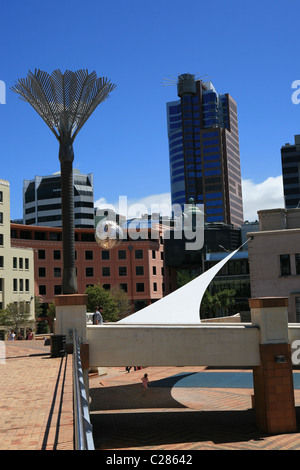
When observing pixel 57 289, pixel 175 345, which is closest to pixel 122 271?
pixel 57 289

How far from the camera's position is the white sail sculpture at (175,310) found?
26734 mm

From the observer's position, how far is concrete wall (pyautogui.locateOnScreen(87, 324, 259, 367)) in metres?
21.0

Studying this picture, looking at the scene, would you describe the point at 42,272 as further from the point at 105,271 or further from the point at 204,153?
the point at 204,153

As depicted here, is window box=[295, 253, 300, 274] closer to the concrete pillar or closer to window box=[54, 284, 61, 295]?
the concrete pillar

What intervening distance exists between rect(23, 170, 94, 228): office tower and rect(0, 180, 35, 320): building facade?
225 ft

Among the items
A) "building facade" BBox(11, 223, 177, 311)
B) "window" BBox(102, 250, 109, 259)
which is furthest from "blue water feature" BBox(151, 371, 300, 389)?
"window" BBox(102, 250, 109, 259)

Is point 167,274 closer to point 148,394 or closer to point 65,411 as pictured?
point 148,394

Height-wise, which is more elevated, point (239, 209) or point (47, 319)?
point (239, 209)

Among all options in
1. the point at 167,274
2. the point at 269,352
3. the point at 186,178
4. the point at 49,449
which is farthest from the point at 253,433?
the point at 186,178

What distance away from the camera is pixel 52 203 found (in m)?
139

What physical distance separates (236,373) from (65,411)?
3061 cm

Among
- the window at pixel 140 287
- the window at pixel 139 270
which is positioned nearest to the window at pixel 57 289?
the window at pixel 140 287

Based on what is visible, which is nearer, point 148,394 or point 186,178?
point 148,394

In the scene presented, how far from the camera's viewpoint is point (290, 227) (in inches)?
1694
